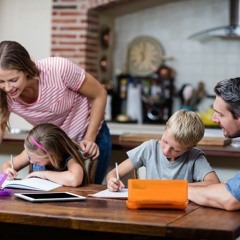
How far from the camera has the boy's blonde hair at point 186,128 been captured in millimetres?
3078

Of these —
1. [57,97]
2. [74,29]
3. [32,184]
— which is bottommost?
[32,184]

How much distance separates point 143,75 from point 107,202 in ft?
14.9

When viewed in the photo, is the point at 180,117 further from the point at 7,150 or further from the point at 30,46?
the point at 30,46

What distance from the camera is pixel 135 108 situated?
7055 millimetres

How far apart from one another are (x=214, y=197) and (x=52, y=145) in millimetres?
980

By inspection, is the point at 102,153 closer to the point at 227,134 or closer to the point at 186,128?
the point at 186,128

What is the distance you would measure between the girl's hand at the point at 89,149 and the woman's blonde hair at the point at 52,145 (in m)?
0.14

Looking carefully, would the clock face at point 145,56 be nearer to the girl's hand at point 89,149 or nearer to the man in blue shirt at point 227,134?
the girl's hand at point 89,149

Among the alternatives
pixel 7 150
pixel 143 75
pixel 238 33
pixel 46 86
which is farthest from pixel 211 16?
pixel 46 86

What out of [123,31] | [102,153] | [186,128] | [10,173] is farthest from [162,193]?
[123,31]

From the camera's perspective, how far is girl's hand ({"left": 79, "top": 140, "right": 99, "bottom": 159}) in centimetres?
357

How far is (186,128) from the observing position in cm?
310

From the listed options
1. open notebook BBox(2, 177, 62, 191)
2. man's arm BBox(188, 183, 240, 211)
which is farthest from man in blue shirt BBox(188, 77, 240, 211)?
open notebook BBox(2, 177, 62, 191)

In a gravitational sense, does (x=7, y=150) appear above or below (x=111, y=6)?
below
